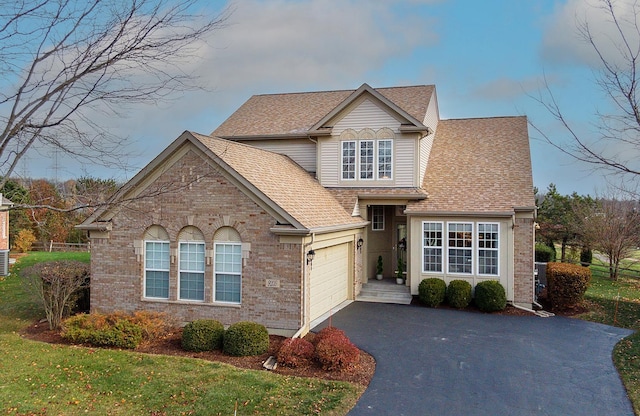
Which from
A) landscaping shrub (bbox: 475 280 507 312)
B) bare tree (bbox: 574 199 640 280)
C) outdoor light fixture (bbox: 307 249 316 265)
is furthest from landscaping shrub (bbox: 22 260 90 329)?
bare tree (bbox: 574 199 640 280)

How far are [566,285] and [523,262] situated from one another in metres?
1.62

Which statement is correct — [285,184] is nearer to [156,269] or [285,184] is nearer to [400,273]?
[156,269]

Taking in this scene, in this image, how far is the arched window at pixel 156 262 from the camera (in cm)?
1431

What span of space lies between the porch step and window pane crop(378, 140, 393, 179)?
4.36 m

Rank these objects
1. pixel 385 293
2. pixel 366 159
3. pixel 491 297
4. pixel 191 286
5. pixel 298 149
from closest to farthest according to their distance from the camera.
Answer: pixel 191 286 → pixel 491 297 → pixel 385 293 → pixel 366 159 → pixel 298 149

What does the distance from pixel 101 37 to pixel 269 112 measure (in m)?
17.6

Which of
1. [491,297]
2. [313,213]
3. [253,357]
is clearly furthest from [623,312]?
[253,357]

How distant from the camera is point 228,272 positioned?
45.1 ft

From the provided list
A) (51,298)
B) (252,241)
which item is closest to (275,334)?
(252,241)

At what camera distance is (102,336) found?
40.2ft

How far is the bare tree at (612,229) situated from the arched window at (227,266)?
23.0m

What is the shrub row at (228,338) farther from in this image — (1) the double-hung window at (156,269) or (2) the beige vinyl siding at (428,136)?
(2) the beige vinyl siding at (428,136)

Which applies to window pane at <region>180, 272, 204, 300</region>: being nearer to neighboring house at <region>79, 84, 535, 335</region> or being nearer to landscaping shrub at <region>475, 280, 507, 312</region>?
neighboring house at <region>79, 84, 535, 335</region>

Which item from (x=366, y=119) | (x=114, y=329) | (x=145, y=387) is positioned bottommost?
(x=145, y=387)
